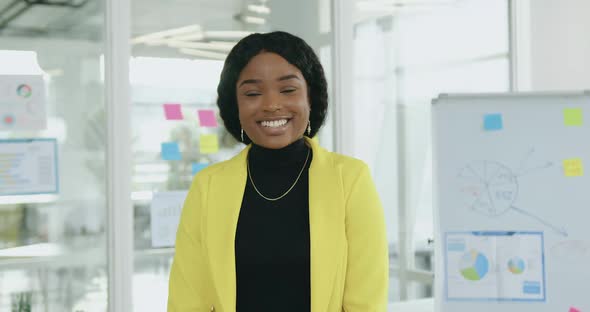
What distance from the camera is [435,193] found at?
2527mm

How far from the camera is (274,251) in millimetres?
1227

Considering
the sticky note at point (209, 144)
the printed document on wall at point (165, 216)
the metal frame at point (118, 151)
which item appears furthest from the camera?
the sticky note at point (209, 144)

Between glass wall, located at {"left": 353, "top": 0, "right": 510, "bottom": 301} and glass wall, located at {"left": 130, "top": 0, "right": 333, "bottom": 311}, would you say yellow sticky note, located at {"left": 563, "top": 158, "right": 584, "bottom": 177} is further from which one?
glass wall, located at {"left": 130, "top": 0, "right": 333, "bottom": 311}

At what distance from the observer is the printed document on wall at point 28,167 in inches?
98.3

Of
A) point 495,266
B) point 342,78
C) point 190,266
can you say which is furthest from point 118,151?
point 495,266

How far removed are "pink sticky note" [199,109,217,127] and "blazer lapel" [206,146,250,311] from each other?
157 centimetres

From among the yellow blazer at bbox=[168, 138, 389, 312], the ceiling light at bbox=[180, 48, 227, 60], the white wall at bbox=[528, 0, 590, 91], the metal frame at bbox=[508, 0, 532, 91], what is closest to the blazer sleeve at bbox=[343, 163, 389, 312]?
the yellow blazer at bbox=[168, 138, 389, 312]

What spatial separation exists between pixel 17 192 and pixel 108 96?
537 mm

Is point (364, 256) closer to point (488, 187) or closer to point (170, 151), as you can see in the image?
point (488, 187)

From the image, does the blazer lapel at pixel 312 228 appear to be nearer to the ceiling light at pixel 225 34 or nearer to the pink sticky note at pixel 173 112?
the pink sticky note at pixel 173 112

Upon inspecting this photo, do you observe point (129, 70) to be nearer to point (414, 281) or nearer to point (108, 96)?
point (108, 96)

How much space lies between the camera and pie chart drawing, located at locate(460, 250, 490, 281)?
8.03 feet

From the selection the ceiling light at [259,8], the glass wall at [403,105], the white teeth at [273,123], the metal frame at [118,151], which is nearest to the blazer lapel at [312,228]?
the white teeth at [273,123]

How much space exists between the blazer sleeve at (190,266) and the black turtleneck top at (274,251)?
0.28ft
